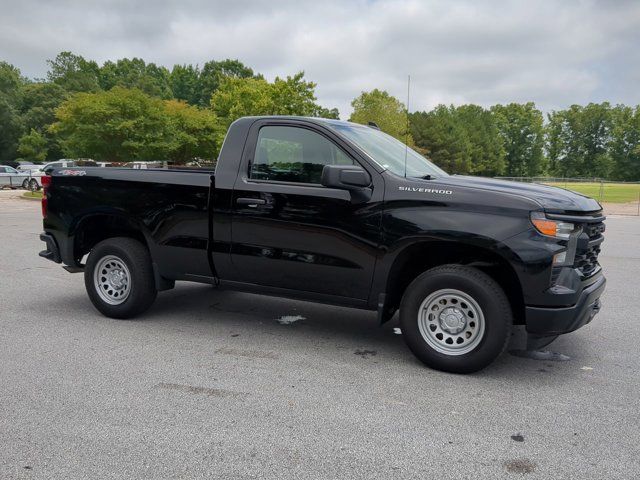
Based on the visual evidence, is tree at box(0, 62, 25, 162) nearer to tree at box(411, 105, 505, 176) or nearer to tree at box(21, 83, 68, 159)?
tree at box(21, 83, 68, 159)

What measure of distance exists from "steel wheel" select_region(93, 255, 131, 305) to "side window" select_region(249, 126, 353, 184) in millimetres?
1824

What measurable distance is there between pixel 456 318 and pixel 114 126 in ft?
81.0

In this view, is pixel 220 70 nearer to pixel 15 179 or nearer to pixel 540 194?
pixel 15 179

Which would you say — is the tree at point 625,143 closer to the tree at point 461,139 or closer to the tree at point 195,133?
the tree at point 461,139

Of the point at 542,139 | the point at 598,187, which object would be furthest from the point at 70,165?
the point at 542,139

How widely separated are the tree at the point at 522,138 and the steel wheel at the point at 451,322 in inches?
4449

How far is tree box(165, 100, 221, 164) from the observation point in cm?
3300

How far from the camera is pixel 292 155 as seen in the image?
16.0 ft

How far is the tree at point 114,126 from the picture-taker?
25.9 metres

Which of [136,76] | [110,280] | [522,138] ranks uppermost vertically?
[136,76]

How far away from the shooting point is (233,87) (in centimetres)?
4322

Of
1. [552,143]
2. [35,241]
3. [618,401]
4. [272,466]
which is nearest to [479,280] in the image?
[618,401]

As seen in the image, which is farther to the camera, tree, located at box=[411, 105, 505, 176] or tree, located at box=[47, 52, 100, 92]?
tree, located at box=[411, 105, 505, 176]

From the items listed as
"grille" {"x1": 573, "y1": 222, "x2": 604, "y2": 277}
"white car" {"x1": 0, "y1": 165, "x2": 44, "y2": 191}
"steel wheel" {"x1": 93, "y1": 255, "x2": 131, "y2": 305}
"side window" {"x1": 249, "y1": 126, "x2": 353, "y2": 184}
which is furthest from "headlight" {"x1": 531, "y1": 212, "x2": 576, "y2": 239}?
"white car" {"x1": 0, "y1": 165, "x2": 44, "y2": 191}
